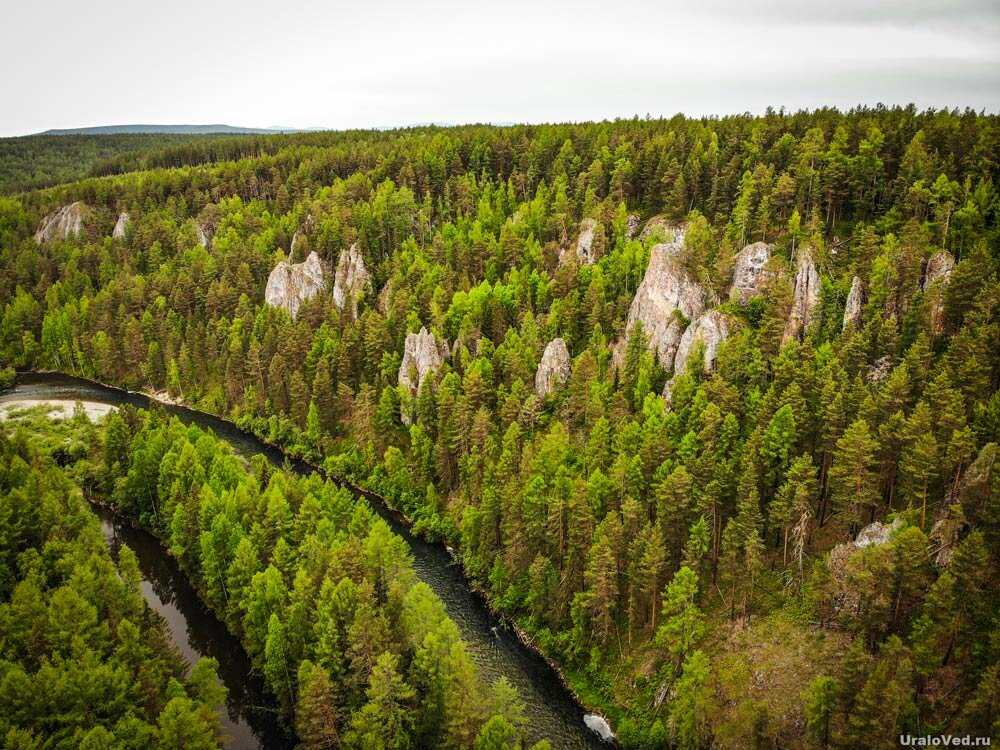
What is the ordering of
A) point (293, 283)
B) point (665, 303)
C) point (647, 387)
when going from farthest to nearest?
1. point (293, 283)
2. point (665, 303)
3. point (647, 387)

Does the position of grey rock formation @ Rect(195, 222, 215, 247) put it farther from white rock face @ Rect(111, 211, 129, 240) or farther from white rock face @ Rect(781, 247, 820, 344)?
white rock face @ Rect(781, 247, 820, 344)

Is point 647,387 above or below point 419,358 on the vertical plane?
above

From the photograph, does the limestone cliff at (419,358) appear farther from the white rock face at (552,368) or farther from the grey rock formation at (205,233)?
the grey rock formation at (205,233)

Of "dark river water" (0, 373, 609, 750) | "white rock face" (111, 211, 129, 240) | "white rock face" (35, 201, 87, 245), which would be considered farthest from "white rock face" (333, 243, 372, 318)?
"white rock face" (35, 201, 87, 245)

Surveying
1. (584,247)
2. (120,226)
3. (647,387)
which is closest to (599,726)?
(647,387)

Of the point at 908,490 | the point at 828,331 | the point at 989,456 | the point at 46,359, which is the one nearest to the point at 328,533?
the point at 908,490

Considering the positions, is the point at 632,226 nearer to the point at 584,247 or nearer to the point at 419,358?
the point at 584,247

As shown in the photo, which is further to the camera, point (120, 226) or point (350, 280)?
point (120, 226)
